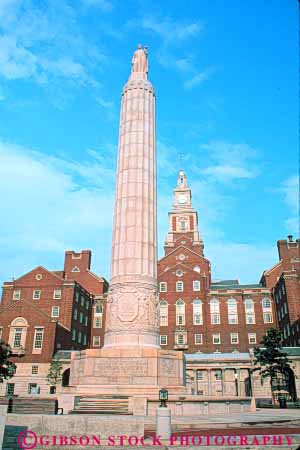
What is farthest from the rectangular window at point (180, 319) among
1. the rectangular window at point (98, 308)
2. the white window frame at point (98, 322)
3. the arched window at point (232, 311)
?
the rectangular window at point (98, 308)

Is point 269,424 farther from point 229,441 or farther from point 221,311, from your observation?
point 221,311

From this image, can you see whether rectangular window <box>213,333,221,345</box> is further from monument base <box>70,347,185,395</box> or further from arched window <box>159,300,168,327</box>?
monument base <box>70,347,185,395</box>

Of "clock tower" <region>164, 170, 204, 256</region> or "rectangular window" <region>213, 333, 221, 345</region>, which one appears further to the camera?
"clock tower" <region>164, 170, 204, 256</region>

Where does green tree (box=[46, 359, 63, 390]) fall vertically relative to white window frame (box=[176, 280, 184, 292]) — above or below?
below

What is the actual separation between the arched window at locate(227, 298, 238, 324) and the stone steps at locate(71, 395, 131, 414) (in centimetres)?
4690

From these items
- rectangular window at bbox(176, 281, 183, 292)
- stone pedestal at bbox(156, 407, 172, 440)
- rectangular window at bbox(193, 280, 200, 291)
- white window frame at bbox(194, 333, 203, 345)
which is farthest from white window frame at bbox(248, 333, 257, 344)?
stone pedestal at bbox(156, 407, 172, 440)

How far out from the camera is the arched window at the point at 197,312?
65.0 meters

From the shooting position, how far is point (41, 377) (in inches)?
1989

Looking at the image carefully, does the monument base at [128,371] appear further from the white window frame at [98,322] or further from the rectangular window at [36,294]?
the white window frame at [98,322]

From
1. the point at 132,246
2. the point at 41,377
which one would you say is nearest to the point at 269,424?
the point at 132,246

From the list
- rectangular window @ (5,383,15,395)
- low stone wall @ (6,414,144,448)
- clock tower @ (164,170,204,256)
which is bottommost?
low stone wall @ (6,414,144,448)

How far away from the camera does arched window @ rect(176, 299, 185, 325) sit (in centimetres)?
6525

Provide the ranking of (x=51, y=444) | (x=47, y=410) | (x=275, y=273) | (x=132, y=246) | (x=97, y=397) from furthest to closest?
(x=275, y=273) → (x=132, y=246) → (x=97, y=397) → (x=47, y=410) → (x=51, y=444)

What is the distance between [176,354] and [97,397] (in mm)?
5637
